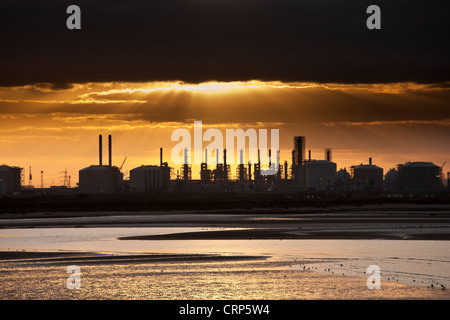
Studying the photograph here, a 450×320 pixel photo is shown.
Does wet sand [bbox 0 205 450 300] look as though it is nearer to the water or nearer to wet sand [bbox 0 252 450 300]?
wet sand [bbox 0 252 450 300]

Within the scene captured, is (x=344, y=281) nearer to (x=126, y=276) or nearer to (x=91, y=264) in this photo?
(x=126, y=276)

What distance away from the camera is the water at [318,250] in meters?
27.7

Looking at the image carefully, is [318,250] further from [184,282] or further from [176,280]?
[184,282]

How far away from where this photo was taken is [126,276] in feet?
87.4

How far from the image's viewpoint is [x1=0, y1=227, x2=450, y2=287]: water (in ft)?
90.9

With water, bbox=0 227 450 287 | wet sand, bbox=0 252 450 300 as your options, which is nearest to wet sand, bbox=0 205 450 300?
wet sand, bbox=0 252 450 300

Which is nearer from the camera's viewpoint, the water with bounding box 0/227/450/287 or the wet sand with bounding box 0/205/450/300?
the wet sand with bounding box 0/205/450/300

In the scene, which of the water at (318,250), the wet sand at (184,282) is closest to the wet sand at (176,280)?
the wet sand at (184,282)

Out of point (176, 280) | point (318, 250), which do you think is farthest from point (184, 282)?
point (318, 250)

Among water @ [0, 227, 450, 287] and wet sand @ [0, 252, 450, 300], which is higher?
wet sand @ [0, 252, 450, 300]

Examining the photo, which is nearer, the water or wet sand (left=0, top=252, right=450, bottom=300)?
wet sand (left=0, top=252, right=450, bottom=300)
